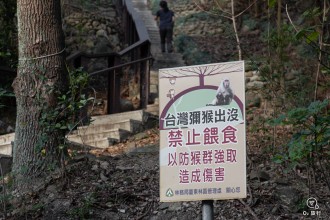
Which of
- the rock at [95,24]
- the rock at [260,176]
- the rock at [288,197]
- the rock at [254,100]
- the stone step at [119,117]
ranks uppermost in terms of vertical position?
the rock at [95,24]

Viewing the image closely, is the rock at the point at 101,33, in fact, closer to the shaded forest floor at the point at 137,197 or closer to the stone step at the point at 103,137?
the stone step at the point at 103,137

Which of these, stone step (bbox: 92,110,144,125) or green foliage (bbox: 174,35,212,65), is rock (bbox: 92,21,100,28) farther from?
stone step (bbox: 92,110,144,125)

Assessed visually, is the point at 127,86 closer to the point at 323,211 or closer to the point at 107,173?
the point at 107,173

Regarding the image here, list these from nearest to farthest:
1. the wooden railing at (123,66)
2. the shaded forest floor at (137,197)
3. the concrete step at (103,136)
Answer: the shaded forest floor at (137,197)
the concrete step at (103,136)
the wooden railing at (123,66)

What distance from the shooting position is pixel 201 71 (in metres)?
3.66

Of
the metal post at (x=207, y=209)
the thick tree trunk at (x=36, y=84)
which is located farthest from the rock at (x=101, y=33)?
the metal post at (x=207, y=209)

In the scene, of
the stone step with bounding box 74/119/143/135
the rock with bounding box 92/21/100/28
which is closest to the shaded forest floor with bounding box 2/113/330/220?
the stone step with bounding box 74/119/143/135

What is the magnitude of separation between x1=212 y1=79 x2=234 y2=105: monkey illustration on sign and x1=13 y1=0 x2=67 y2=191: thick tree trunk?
127 inches

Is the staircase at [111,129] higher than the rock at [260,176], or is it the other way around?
the staircase at [111,129]

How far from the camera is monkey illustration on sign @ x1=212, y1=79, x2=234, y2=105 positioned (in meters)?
3.59

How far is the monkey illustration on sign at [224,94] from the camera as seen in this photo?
3.59m

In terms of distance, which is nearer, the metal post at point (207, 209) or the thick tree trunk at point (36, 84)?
the metal post at point (207, 209)

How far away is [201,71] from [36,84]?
11.2 ft

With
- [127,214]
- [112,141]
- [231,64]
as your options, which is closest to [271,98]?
[112,141]
